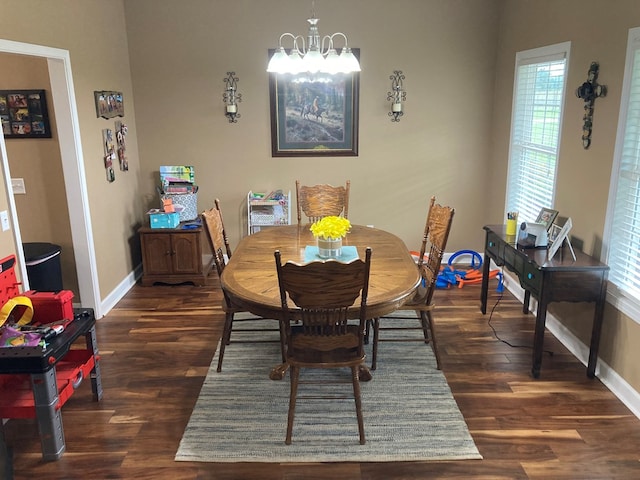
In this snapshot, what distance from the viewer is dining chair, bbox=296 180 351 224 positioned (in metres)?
4.61

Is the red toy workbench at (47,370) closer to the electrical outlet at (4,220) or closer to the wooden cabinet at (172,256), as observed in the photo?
the electrical outlet at (4,220)

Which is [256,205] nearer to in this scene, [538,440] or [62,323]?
[62,323]

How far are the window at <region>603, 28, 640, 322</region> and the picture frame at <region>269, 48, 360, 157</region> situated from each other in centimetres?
270

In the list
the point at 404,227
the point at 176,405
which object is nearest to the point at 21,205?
the point at 176,405

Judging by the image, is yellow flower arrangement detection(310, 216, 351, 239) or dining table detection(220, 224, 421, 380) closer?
dining table detection(220, 224, 421, 380)

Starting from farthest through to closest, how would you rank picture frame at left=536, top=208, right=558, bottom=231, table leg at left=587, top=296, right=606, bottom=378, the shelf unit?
the shelf unit → picture frame at left=536, top=208, right=558, bottom=231 → table leg at left=587, top=296, right=606, bottom=378

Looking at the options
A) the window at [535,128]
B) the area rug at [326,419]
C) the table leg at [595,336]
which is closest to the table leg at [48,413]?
the area rug at [326,419]

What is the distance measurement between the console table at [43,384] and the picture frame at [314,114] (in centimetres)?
Result: 309

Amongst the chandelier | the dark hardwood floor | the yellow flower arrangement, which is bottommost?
the dark hardwood floor

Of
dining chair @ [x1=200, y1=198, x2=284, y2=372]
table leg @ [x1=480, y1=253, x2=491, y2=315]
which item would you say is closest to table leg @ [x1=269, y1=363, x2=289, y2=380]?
dining chair @ [x1=200, y1=198, x2=284, y2=372]

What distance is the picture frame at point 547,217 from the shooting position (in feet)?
12.5

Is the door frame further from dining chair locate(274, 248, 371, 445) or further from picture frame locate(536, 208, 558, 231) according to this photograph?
picture frame locate(536, 208, 558, 231)

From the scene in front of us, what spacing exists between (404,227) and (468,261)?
32.8 inches

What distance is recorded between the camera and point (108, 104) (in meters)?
4.62
